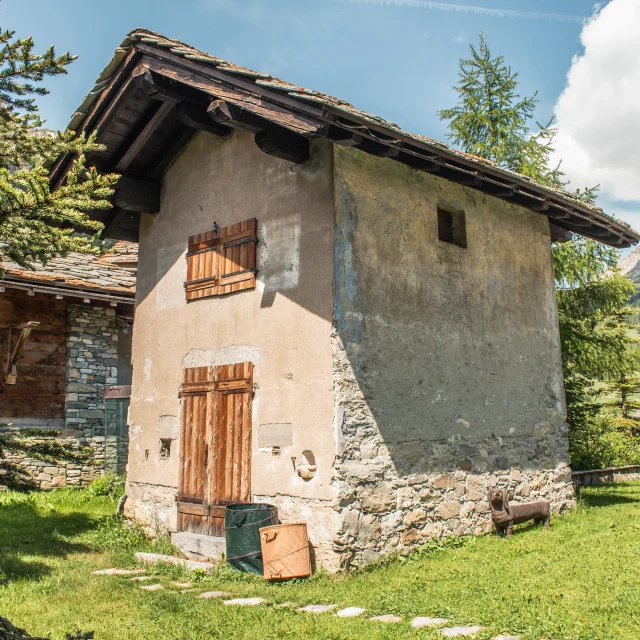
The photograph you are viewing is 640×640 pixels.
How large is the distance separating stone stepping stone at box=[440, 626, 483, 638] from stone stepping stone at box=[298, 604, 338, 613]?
1.09 metres

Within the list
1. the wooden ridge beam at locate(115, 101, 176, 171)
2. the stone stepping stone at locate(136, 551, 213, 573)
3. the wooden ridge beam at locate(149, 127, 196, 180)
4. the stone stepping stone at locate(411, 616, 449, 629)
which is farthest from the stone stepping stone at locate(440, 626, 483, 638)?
the wooden ridge beam at locate(149, 127, 196, 180)

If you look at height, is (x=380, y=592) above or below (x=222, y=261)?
below

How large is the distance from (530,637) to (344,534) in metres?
2.38

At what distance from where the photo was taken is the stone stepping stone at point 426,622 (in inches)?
180

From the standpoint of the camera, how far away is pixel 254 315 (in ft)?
24.7

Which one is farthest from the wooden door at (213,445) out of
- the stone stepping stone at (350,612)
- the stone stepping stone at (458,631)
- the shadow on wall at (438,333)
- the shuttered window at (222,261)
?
the stone stepping stone at (458,631)

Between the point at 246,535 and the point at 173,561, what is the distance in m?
1.08

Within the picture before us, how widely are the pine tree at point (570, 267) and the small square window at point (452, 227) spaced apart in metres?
5.75

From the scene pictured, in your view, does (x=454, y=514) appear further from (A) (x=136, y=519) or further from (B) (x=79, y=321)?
(B) (x=79, y=321)

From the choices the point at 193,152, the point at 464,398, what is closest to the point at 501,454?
the point at 464,398

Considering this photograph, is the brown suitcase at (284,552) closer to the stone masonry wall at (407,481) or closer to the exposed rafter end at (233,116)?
the stone masonry wall at (407,481)

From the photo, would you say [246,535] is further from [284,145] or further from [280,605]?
[284,145]

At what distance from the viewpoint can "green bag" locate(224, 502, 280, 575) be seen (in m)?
6.49

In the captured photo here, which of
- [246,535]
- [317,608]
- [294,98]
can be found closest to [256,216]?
[294,98]
